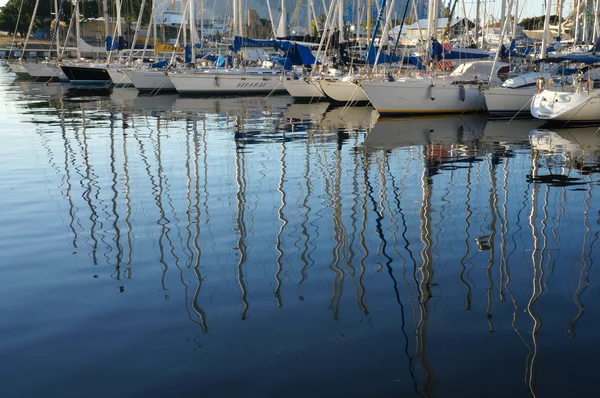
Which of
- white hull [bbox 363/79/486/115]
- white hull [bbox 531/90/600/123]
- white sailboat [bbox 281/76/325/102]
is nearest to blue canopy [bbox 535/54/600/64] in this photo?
white hull [bbox 531/90/600/123]

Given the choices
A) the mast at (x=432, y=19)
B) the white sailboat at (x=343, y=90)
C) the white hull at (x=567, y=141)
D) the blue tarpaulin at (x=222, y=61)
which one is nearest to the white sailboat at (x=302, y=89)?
the white sailboat at (x=343, y=90)

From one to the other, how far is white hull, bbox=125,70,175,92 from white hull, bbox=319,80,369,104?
49.2 ft

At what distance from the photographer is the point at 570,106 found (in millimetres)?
27938

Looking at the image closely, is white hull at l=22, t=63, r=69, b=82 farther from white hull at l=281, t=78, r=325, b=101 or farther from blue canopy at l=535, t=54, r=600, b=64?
blue canopy at l=535, t=54, r=600, b=64

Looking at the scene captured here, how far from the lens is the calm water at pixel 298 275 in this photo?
676 centimetres

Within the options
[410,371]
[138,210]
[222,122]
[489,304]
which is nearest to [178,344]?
[410,371]

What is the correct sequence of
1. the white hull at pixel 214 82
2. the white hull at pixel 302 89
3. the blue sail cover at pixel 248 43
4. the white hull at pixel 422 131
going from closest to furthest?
the white hull at pixel 422 131, the white hull at pixel 302 89, the white hull at pixel 214 82, the blue sail cover at pixel 248 43

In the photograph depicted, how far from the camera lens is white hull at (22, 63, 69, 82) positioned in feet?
222

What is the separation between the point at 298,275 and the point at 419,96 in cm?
2463

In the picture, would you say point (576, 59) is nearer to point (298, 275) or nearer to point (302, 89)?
point (302, 89)

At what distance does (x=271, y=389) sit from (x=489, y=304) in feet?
9.75

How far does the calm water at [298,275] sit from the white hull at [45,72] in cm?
4980

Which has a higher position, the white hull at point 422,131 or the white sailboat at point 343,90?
the white sailboat at point 343,90

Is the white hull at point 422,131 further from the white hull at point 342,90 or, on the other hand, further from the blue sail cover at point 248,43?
the blue sail cover at point 248,43
